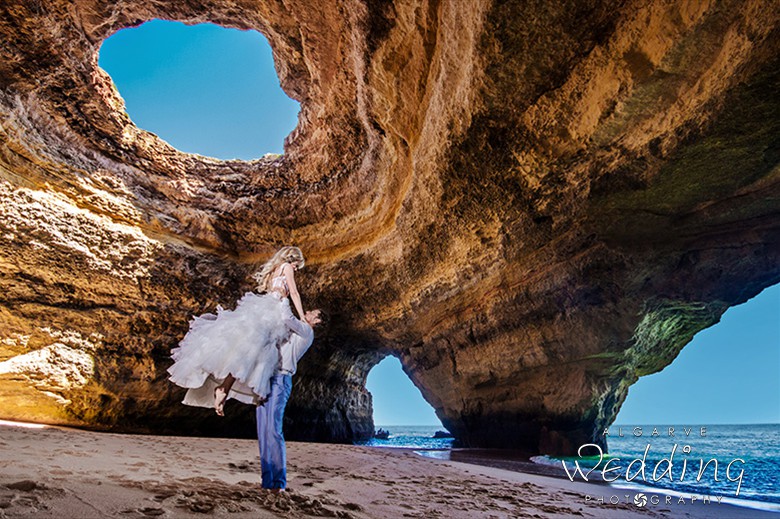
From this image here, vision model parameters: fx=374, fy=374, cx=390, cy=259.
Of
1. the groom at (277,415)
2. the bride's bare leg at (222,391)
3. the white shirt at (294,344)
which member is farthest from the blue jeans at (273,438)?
the bride's bare leg at (222,391)

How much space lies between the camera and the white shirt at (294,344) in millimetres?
3064

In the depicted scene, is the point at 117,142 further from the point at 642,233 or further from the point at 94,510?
the point at 642,233

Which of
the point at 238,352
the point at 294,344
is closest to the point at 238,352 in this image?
the point at 238,352

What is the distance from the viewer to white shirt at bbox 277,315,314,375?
3.06 meters

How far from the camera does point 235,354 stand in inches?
113

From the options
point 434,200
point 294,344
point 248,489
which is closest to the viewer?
point 248,489

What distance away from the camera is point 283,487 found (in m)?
2.87

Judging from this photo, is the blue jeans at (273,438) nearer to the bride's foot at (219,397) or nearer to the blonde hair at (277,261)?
the bride's foot at (219,397)

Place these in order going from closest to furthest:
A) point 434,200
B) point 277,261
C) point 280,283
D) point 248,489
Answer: point 248,489
point 280,283
point 277,261
point 434,200

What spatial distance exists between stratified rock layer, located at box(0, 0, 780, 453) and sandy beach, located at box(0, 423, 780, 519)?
13.0ft

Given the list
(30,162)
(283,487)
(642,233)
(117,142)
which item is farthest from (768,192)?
(30,162)

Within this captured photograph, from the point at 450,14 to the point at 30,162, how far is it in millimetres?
7681

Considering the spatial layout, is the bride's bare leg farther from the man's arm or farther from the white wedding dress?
the man's arm

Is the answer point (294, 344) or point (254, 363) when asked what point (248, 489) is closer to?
point (254, 363)
